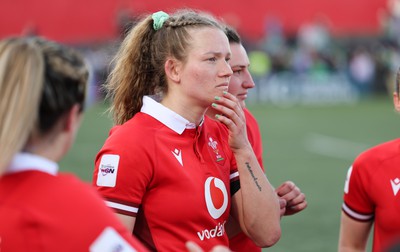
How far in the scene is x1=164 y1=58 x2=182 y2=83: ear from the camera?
3.05 metres

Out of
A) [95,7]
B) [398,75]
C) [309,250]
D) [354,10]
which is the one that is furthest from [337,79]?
[398,75]

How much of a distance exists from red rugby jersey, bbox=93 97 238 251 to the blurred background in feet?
2.67

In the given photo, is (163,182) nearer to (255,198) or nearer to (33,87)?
(255,198)

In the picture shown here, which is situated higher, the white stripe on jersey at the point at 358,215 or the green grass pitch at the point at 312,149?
the white stripe on jersey at the point at 358,215

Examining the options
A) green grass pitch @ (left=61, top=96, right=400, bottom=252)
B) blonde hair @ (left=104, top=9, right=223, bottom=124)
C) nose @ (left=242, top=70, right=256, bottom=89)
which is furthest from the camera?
green grass pitch @ (left=61, top=96, right=400, bottom=252)

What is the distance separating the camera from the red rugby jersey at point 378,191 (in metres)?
3.19

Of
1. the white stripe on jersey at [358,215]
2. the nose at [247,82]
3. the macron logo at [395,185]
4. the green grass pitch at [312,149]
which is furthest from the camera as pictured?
the green grass pitch at [312,149]

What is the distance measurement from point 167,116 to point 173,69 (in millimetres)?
205

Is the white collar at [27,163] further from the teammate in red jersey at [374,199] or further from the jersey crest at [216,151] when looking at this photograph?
the teammate in red jersey at [374,199]

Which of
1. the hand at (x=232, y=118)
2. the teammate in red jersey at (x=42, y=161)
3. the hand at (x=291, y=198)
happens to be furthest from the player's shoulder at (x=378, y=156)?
the teammate in red jersey at (x=42, y=161)

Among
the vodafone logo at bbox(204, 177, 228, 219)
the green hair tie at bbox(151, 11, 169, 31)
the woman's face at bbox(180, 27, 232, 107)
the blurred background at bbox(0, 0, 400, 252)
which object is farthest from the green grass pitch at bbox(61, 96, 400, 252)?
the vodafone logo at bbox(204, 177, 228, 219)

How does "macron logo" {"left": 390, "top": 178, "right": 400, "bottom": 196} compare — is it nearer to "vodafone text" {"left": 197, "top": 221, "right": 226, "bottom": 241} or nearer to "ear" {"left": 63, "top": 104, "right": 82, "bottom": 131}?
"vodafone text" {"left": 197, "top": 221, "right": 226, "bottom": 241}

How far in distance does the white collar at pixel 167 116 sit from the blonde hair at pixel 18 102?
1.13 m

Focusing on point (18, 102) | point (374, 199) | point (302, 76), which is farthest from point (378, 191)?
point (302, 76)
